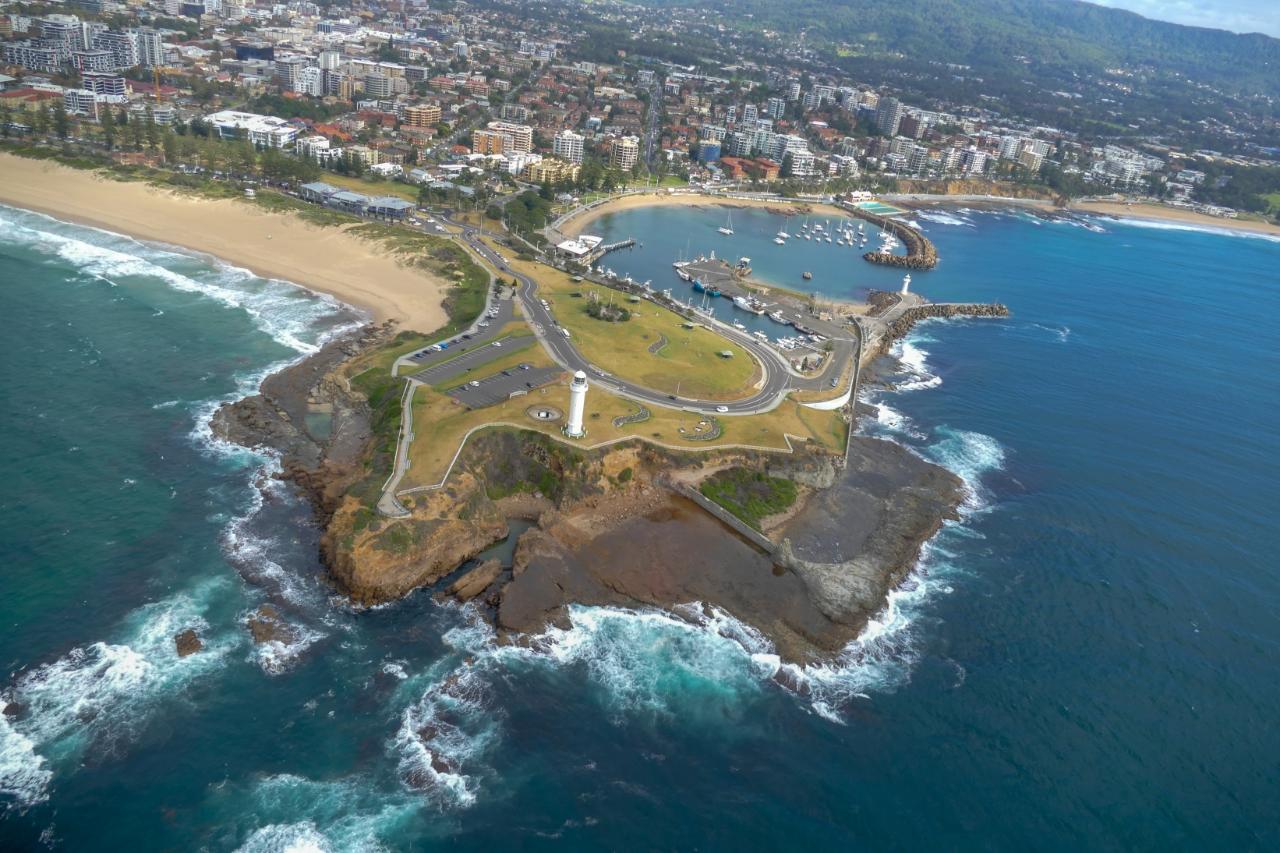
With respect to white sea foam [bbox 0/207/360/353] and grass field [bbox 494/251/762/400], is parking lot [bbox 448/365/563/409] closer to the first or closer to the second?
grass field [bbox 494/251/762/400]

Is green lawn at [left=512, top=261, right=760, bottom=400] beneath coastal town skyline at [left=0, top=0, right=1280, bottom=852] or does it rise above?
above

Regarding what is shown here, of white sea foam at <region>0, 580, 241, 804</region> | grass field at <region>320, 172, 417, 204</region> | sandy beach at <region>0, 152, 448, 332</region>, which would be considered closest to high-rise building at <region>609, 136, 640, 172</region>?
grass field at <region>320, 172, 417, 204</region>

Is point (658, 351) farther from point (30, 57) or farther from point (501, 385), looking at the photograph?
point (30, 57)

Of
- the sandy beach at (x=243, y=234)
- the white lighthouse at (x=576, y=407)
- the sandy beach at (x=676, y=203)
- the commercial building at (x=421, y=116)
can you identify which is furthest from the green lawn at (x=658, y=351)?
the commercial building at (x=421, y=116)

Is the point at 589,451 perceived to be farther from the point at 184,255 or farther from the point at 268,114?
the point at 268,114

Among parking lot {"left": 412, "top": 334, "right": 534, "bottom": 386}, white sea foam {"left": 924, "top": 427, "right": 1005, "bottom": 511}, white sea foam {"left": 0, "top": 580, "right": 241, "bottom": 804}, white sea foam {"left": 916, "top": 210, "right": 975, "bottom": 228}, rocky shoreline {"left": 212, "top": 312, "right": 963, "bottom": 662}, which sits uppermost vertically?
white sea foam {"left": 916, "top": 210, "right": 975, "bottom": 228}

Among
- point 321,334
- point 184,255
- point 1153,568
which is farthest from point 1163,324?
point 184,255
